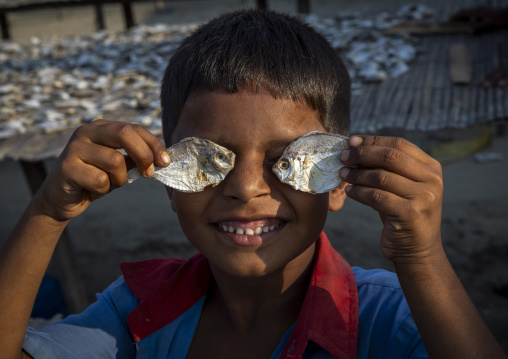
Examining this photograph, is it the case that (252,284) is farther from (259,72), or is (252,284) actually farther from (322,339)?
(259,72)

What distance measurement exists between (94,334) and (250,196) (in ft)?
2.51

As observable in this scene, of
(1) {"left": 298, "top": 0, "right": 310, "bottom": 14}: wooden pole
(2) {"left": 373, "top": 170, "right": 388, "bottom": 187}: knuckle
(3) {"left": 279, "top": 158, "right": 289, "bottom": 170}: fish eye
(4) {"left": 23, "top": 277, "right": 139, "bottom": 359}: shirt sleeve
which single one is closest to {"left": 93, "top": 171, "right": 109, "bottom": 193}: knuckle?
(3) {"left": 279, "top": 158, "right": 289, "bottom": 170}: fish eye

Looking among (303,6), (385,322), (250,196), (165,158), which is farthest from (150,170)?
(303,6)

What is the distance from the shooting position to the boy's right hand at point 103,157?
121 cm

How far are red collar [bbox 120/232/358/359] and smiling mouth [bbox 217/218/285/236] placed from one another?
266 millimetres

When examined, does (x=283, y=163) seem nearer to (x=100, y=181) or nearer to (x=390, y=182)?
(x=390, y=182)

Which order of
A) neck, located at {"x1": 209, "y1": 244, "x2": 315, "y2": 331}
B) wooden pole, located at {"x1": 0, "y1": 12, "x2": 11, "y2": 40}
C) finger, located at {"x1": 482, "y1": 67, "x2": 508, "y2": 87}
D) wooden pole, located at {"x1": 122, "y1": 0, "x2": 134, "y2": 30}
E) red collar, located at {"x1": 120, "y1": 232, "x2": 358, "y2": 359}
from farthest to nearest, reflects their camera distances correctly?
wooden pole, located at {"x1": 0, "y1": 12, "x2": 11, "y2": 40}, wooden pole, located at {"x1": 122, "y1": 0, "x2": 134, "y2": 30}, finger, located at {"x1": 482, "y1": 67, "x2": 508, "y2": 87}, neck, located at {"x1": 209, "y1": 244, "x2": 315, "y2": 331}, red collar, located at {"x1": 120, "y1": 232, "x2": 358, "y2": 359}

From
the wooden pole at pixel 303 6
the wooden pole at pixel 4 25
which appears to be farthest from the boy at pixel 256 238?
the wooden pole at pixel 4 25

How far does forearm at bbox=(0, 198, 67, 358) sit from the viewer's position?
4.45 ft

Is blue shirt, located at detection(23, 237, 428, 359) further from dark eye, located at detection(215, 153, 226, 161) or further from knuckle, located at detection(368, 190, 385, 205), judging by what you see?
dark eye, located at detection(215, 153, 226, 161)

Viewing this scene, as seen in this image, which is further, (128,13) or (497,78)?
(128,13)

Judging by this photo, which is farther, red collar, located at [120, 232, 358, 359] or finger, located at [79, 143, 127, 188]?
red collar, located at [120, 232, 358, 359]

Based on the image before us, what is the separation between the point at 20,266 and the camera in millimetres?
1362

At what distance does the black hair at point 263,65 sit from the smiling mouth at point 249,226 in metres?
0.36
